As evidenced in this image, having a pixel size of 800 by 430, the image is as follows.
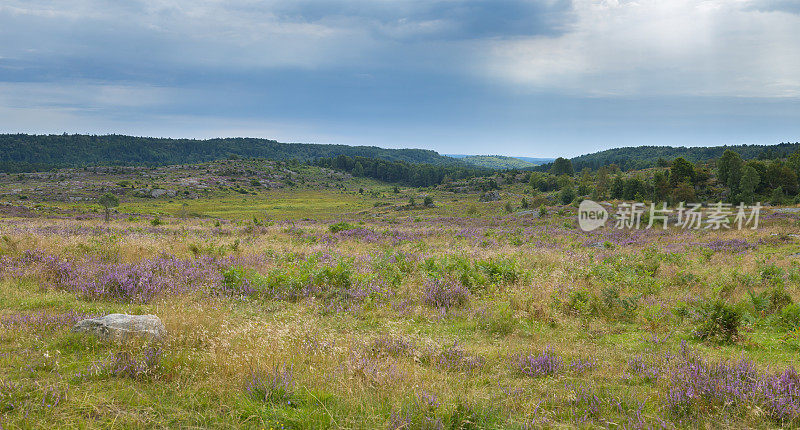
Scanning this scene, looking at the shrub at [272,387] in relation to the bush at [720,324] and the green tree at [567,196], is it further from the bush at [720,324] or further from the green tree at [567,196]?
the green tree at [567,196]

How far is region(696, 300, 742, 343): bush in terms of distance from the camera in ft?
23.0

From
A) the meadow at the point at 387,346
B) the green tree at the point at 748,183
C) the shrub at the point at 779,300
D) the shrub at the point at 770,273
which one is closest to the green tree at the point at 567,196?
the green tree at the point at 748,183

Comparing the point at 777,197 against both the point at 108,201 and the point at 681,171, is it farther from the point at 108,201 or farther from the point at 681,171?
the point at 108,201

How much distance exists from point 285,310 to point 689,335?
8538 mm

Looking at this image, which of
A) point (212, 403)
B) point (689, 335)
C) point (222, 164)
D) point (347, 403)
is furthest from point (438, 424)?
point (222, 164)

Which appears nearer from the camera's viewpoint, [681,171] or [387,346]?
[387,346]

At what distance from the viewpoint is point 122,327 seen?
19.6 ft

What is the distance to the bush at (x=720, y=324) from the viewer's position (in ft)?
23.0

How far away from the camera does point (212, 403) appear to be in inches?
174

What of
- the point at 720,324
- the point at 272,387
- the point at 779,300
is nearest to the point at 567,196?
the point at 779,300

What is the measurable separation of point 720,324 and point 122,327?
10757mm

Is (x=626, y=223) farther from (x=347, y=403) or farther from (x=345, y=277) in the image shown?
(x=347, y=403)

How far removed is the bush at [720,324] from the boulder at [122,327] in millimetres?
9872

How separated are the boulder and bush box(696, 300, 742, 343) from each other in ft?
32.4
